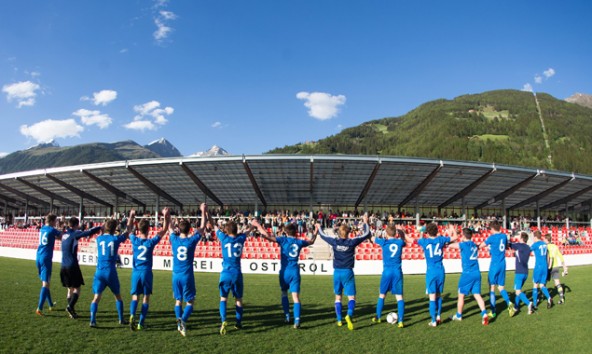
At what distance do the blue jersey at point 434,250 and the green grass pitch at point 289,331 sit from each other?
131 centimetres

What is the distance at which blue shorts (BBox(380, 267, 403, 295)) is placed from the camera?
26.3 feet

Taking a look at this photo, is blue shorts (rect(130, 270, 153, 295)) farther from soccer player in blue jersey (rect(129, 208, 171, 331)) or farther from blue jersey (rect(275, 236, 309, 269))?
blue jersey (rect(275, 236, 309, 269))

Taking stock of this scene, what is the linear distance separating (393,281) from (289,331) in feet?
7.86

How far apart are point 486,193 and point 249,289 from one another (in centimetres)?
3009

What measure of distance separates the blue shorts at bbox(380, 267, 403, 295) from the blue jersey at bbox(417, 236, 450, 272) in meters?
0.73

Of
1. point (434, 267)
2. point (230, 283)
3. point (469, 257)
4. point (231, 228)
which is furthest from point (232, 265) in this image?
point (469, 257)

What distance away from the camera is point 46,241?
9.04m

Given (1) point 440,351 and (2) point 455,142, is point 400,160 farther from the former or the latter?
(2) point 455,142

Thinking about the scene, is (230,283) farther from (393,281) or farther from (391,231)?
(391,231)

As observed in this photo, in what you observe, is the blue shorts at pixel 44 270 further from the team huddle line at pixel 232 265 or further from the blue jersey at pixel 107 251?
the blue jersey at pixel 107 251

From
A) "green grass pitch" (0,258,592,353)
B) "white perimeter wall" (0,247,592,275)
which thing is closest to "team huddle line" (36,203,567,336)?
"green grass pitch" (0,258,592,353)

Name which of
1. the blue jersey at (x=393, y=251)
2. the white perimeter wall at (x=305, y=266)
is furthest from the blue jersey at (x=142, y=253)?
the white perimeter wall at (x=305, y=266)

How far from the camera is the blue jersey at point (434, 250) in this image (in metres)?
8.15

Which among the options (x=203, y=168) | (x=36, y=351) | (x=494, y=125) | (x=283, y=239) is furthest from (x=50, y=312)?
(x=494, y=125)
